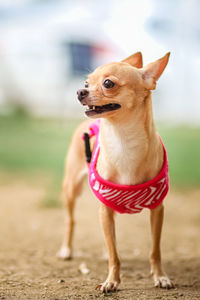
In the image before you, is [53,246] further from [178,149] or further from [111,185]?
[178,149]

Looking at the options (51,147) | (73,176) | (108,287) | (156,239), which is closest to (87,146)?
(73,176)

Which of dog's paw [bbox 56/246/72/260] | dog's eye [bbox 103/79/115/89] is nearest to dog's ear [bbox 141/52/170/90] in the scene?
dog's eye [bbox 103/79/115/89]

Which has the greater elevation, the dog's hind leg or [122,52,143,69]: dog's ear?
[122,52,143,69]: dog's ear

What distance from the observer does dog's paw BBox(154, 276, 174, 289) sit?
266 cm

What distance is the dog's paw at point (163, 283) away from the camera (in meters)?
2.66

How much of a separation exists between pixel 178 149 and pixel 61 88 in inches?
161

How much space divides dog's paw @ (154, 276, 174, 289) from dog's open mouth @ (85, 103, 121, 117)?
1230 mm

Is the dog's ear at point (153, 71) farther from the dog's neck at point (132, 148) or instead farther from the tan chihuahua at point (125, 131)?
the dog's neck at point (132, 148)

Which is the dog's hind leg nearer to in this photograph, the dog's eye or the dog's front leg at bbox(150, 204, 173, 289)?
the dog's front leg at bbox(150, 204, 173, 289)

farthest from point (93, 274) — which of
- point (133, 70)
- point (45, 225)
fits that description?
point (45, 225)

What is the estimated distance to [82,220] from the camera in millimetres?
5344

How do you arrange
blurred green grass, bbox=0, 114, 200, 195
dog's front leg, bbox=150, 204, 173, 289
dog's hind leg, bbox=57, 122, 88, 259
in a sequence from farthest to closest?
1. blurred green grass, bbox=0, 114, 200, 195
2. dog's hind leg, bbox=57, 122, 88, 259
3. dog's front leg, bbox=150, 204, 173, 289

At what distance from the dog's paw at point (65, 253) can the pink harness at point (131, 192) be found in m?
1.19

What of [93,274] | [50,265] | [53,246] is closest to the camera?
[93,274]
